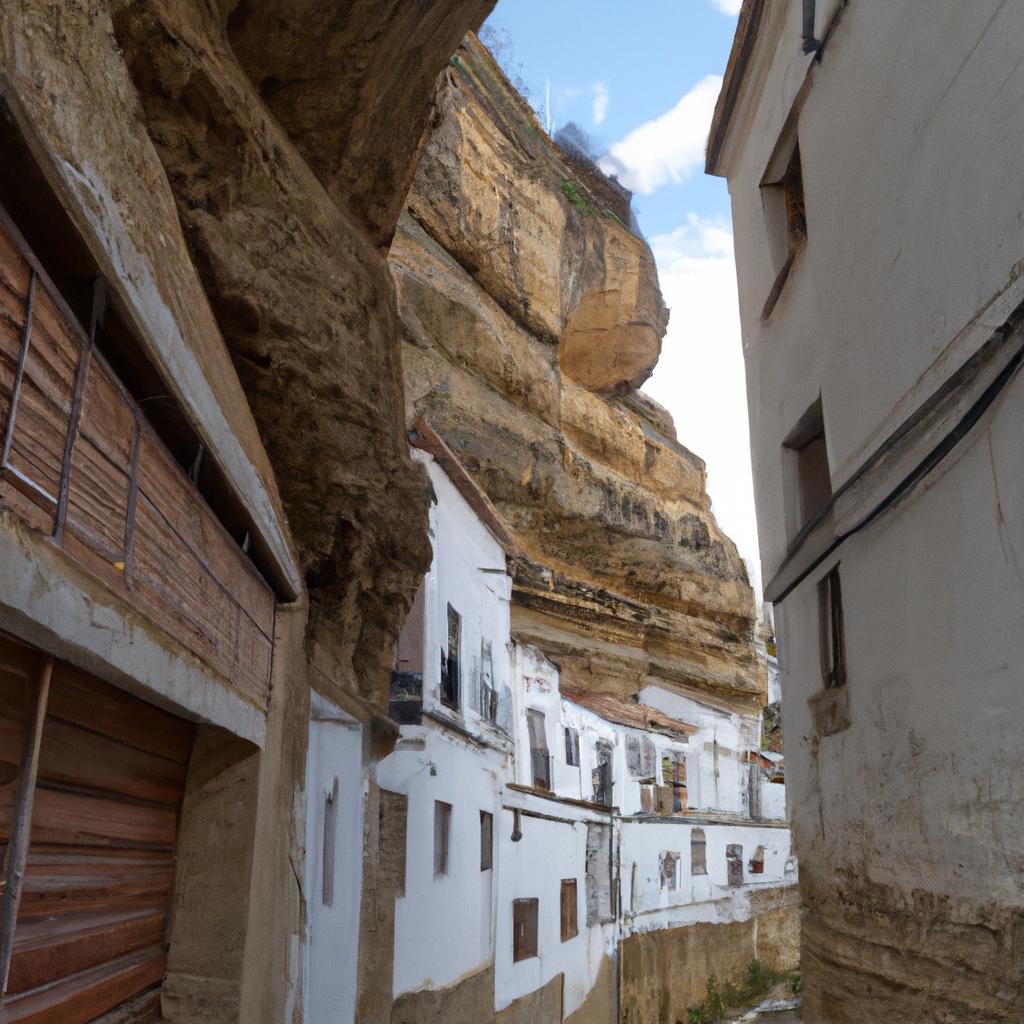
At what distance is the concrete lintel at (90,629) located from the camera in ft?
6.72

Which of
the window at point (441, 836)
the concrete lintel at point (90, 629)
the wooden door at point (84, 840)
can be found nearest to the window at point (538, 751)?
the window at point (441, 836)

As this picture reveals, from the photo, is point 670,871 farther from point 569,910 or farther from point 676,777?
point 569,910

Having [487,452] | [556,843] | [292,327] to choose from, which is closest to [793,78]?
[292,327]

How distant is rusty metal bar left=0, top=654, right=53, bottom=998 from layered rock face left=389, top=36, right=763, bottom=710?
21.4m

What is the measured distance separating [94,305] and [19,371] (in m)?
0.47

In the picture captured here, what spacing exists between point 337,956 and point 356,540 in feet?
7.85

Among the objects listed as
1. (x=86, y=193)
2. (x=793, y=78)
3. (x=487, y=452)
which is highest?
(x=487, y=452)

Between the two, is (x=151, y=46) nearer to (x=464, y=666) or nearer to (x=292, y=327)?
(x=292, y=327)

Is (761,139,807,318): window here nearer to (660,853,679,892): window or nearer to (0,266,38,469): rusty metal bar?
(0,266,38,469): rusty metal bar

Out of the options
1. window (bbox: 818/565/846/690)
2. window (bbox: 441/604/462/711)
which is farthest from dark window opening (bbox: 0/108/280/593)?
window (bbox: 441/604/462/711)

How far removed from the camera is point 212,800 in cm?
391

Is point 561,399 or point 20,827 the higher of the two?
point 561,399

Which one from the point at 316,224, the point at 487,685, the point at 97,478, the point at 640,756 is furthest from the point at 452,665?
the point at 640,756

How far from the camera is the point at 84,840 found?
3.03 meters
